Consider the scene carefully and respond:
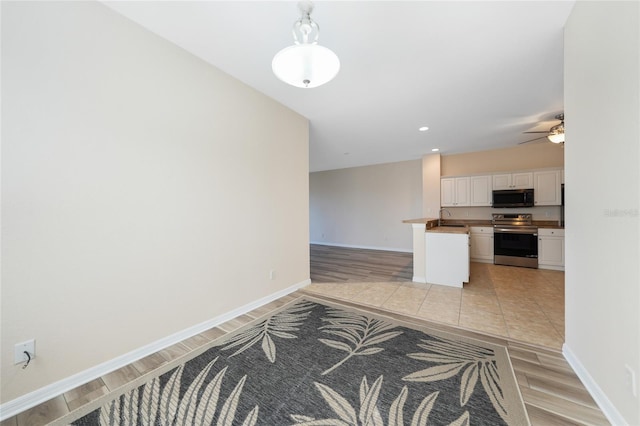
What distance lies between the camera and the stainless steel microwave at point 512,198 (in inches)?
187

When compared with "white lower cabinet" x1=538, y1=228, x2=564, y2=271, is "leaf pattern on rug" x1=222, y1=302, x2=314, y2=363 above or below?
below

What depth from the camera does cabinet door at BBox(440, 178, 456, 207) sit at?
5.62 m

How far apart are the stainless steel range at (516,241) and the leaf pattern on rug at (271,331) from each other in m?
4.50

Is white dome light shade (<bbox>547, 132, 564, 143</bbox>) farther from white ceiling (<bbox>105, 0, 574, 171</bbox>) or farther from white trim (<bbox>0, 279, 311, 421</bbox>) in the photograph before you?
white trim (<bbox>0, 279, 311, 421</bbox>)

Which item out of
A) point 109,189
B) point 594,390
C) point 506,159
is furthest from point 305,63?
point 506,159

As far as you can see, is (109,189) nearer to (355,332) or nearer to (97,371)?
(97,371)

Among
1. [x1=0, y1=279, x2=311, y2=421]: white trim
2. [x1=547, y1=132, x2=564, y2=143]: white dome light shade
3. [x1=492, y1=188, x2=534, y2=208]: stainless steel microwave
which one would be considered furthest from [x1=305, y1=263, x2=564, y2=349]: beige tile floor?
[x1=547, y1=132, x2=564, y2=143]: white dome light shade

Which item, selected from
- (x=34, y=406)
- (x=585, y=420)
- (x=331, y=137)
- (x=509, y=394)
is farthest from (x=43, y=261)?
(x=331, y=137)

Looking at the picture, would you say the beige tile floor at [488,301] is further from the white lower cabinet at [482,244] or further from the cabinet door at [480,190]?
Answer: the cabinet door at [480,190]

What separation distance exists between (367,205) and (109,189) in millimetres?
6329

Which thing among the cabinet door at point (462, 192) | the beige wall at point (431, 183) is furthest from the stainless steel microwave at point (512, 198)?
the beige wall at point (431, 183)

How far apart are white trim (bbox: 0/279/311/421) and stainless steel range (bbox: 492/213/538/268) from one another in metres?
5.32

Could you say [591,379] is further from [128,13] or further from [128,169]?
[128,13]

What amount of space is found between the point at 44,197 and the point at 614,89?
3.51 meters
